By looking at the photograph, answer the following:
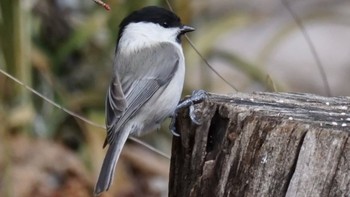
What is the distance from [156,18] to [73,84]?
2.11 m

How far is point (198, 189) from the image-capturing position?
3.28 metres

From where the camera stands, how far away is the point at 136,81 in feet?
14.3

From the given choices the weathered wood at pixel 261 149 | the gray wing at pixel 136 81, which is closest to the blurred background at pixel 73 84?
the gray wing at pixel 136 81

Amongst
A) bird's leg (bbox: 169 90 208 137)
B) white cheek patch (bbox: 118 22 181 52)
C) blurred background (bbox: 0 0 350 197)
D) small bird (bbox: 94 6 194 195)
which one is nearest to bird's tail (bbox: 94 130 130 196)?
small bird (bbox: 94 6 194 195)

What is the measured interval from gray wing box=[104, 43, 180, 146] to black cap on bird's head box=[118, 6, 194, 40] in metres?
0.11

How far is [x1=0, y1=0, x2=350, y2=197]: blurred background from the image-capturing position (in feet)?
18.9

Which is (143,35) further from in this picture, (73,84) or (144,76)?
(73,84)

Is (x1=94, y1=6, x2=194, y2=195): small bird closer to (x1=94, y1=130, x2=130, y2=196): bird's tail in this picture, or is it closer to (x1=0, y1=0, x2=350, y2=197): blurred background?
(x1=94, y1=130, x2=130, y2=196): bird's tail

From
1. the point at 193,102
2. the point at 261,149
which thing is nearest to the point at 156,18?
the point at 193,102

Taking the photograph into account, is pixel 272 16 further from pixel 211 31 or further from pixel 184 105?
pixel 184 105

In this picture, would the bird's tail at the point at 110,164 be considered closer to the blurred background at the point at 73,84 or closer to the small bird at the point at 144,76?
the small bird at the point at 144,76

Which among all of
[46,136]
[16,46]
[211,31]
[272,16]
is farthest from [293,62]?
[16,46]

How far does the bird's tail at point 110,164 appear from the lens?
377 centimetres

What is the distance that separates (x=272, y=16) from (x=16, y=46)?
17.5 feet
